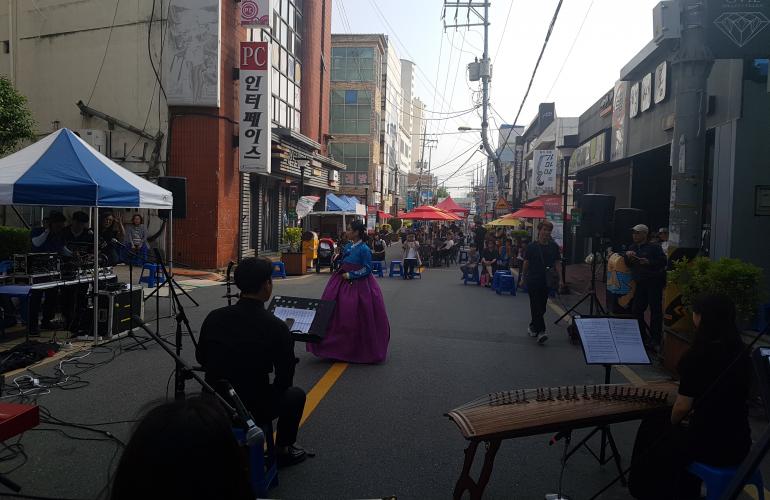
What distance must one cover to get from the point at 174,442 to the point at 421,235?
29.3 m

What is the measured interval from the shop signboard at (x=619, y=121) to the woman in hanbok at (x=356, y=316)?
1337 centimetres

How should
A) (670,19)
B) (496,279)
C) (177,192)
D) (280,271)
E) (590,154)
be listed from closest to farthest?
(670,19), (177,192), (496,279), (280,271), (590,154)

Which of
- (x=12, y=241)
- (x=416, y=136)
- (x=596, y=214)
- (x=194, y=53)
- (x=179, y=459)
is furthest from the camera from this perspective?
(x=416, y=136)

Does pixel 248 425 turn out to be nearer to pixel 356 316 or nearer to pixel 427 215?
pixel 356 316

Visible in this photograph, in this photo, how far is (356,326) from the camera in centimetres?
792

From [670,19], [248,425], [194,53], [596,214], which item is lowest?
[248,425]

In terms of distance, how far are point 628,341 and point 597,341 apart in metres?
0.27

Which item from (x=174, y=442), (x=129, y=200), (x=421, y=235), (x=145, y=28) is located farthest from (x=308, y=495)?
(x=421, y=235)

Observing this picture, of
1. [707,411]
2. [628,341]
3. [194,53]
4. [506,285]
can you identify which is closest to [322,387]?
[628,341]

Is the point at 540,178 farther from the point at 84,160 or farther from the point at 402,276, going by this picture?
the point at 84,160

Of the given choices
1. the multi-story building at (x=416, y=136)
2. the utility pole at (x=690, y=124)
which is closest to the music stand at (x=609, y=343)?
the utility pole at (x=690, y=124)

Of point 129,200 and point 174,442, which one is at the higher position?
point 129,200

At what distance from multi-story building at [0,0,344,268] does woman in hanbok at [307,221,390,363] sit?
38.2ft

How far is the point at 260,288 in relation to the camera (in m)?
4.03
